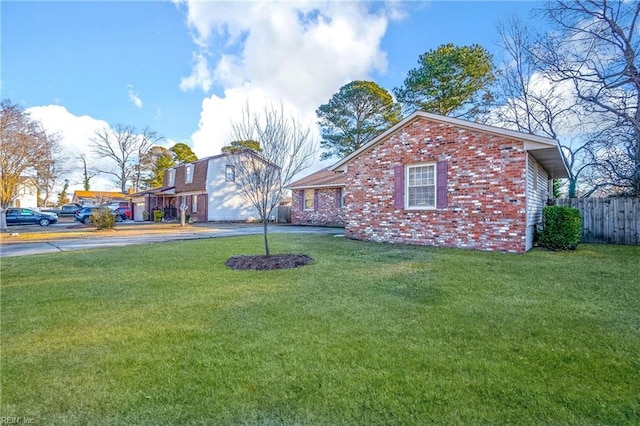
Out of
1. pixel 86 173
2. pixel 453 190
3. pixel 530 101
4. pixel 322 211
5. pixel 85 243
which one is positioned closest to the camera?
pixel 453 190

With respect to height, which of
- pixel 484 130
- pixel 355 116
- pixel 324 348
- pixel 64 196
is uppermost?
pixel 355 116

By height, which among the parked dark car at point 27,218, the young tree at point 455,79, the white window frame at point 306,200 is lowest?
the parked dark car at point 27,218

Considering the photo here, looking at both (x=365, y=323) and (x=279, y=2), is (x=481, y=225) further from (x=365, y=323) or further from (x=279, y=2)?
(x=279, y=2)

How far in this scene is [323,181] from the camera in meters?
20.5

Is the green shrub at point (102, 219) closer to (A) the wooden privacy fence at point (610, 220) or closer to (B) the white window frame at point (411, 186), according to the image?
(B) the white window frame at point (411, 186)

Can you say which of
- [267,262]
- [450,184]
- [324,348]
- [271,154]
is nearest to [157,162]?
[271,154]

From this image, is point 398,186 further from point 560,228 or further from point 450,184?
point 560,228

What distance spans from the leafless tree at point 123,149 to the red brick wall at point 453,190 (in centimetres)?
3899

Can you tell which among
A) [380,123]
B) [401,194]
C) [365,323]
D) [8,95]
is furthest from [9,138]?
[380,123]

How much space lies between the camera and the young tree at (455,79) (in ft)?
72.7

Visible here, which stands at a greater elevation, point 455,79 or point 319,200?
point 455,79

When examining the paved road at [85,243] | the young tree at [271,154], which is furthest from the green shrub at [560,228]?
the paved road at [85,243]

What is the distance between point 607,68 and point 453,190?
30.0ft

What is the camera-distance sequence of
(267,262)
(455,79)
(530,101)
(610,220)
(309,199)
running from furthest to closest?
(455,79), (309,199), (530,101), (610,220), (267,262)
